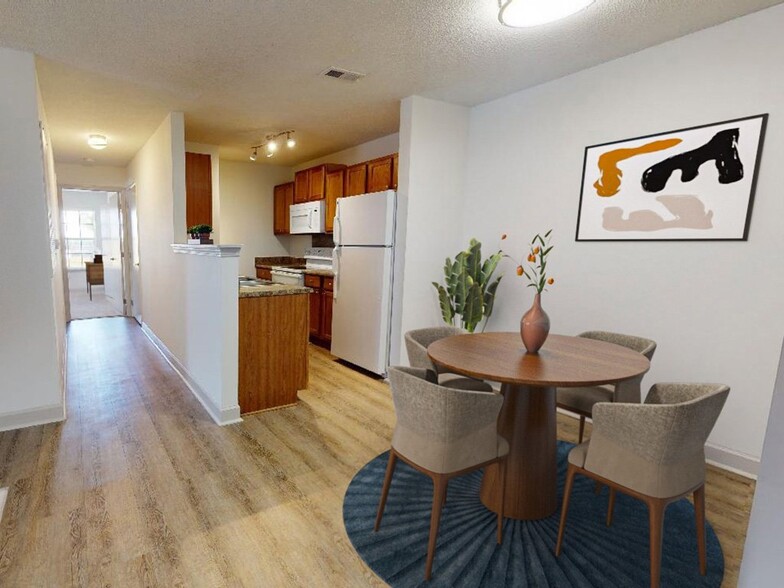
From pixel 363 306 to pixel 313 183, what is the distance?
7.91 feet

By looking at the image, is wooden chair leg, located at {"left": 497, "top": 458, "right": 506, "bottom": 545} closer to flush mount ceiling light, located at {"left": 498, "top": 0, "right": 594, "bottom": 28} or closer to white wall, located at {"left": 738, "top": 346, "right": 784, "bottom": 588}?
white wall, located at {"left": 738, "top": 346, "right": 784, "bottom": 588}

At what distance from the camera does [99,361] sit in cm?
439

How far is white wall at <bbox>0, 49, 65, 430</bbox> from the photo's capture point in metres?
2.69

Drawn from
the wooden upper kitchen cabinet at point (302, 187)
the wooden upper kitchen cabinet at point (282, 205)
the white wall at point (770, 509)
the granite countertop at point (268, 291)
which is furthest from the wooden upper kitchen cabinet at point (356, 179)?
the white wall at point (770, 509)

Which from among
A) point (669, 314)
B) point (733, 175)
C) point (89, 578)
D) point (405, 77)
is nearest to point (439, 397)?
point (89, 578)

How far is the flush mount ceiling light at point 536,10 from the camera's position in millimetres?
1810

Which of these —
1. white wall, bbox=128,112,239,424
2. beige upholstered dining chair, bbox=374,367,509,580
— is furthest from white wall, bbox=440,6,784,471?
white wall, bbox=128,112,239,424

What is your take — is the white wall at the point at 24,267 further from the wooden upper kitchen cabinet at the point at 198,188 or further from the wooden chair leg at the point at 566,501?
the wooden chair leg at the point at 566,501

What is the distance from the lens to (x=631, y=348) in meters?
2.48

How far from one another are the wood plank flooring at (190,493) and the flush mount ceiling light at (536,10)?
96.2 inches

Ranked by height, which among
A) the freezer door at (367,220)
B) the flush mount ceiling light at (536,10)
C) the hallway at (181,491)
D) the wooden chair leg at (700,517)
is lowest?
the hallway at (181,491)

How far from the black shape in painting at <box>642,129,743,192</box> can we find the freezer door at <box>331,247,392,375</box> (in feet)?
6.80

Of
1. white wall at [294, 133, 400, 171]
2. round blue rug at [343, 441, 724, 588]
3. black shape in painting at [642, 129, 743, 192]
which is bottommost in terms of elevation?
round blue rug at [343, 441, 724, 588]

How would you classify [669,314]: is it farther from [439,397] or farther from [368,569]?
[368,569]
